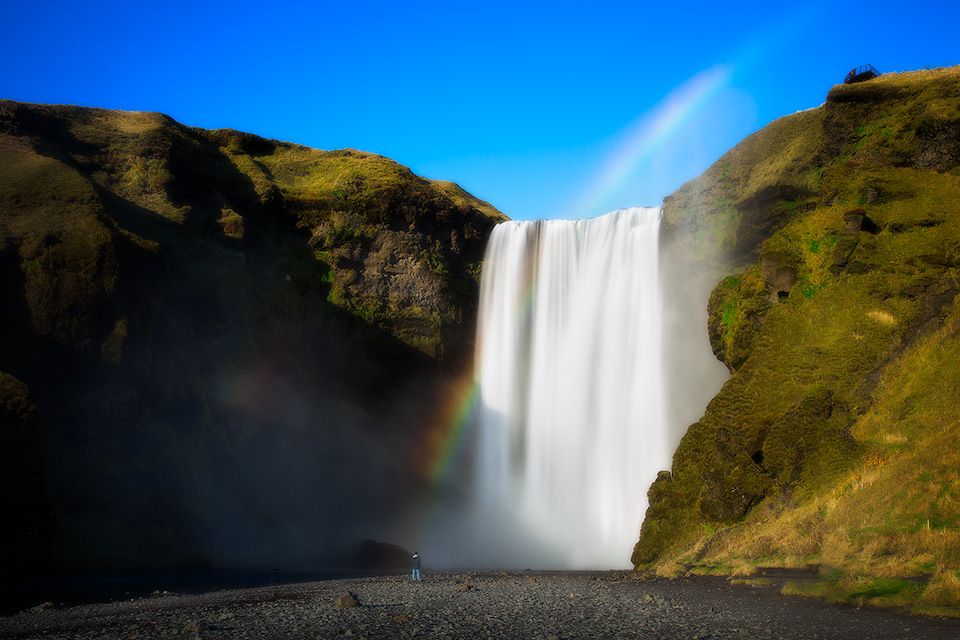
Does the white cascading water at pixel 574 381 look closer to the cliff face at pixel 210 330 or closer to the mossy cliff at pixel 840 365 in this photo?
the cliff face at pixel 210 330

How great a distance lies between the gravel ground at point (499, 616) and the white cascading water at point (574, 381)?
2147 cm

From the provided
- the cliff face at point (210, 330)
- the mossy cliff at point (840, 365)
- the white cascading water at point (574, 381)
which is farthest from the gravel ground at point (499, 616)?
the white cascading water at point (574, 381)

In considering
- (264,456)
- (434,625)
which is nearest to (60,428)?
(264,456)

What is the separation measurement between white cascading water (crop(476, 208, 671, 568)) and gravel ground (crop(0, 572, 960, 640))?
70.4 feet

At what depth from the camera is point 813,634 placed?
44.2ft

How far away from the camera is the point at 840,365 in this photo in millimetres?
27562

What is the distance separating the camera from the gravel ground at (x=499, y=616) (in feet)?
46.5

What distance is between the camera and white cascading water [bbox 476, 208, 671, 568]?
4491 centimetres

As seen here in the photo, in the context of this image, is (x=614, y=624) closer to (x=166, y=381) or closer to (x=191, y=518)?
(x=191, y=518)

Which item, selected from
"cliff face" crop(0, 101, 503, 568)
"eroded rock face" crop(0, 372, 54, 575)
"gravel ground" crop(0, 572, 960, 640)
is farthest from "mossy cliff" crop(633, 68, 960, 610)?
"cliff face" crop(0, 101, 503, 568)

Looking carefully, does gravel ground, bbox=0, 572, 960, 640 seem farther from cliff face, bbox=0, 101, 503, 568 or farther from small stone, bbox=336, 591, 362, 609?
cliff face, bbox=0, 101, 503, 568

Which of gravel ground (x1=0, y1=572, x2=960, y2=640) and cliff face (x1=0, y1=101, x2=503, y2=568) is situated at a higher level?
cliff face (x1=0, y1=101, x2=503, y2=568)

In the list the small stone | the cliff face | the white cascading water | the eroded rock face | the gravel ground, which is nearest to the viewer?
the gravel ground

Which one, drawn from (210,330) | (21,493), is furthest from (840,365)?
Answer: (210,330)
